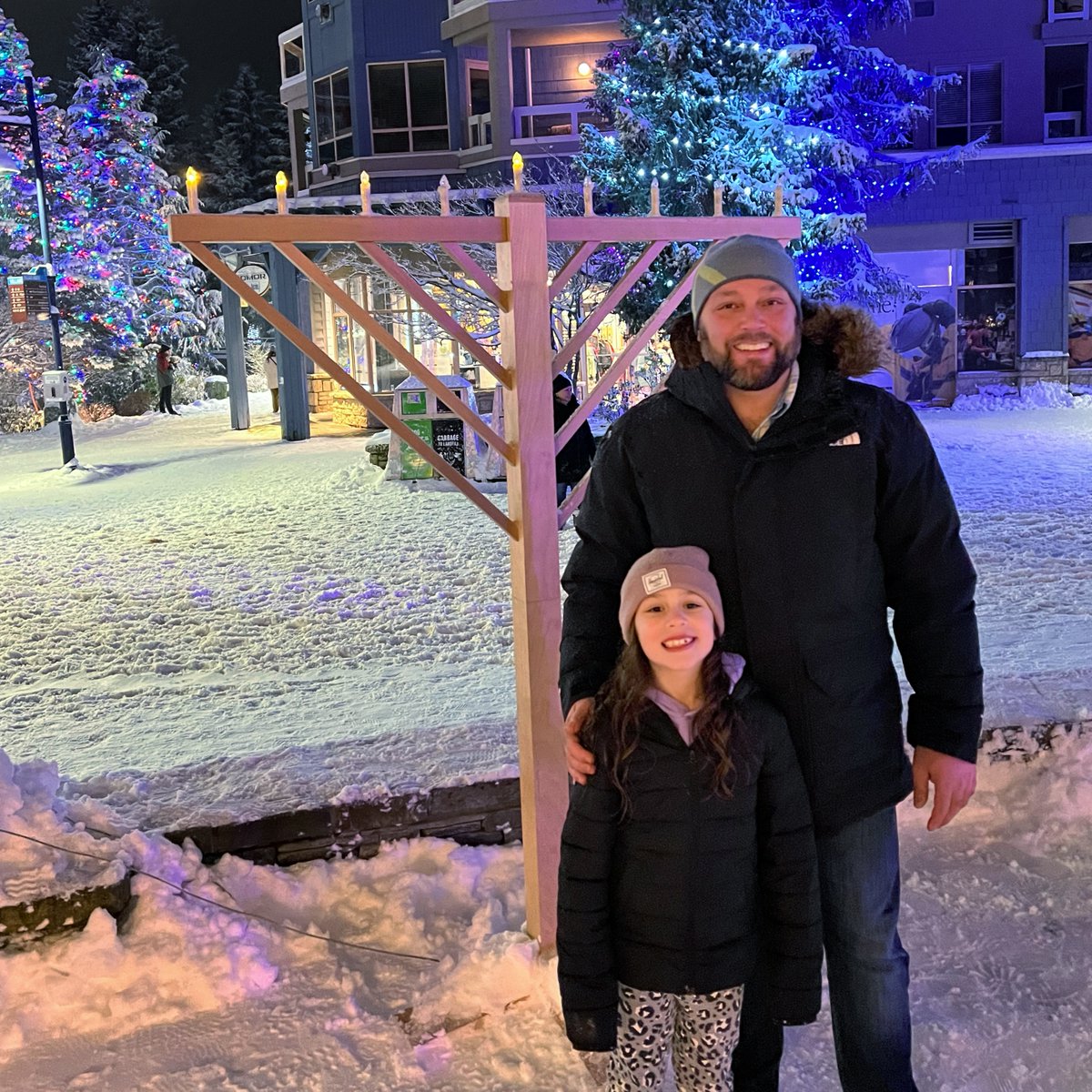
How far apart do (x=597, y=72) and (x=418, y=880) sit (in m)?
14.3

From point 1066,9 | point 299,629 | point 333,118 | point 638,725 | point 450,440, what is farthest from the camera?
point 333,118

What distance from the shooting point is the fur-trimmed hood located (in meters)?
2.34

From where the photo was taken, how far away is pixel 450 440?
13.6 metres

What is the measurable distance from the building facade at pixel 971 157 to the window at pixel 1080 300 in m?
0.03

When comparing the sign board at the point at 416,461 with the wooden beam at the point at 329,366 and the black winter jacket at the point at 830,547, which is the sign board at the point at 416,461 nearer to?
the wooden beam at the point at 329,366

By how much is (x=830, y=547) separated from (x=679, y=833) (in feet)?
2.20

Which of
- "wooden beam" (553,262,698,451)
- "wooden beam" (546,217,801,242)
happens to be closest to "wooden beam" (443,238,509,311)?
"wooden beam" (546,217,801,242)

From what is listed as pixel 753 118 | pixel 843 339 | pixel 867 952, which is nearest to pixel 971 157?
pixel 753 118

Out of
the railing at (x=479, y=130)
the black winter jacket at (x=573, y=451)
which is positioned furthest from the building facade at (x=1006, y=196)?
the black winter jacket at (x=573, y=451)

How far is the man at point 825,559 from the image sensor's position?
7.52 feet

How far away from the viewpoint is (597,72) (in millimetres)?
15750

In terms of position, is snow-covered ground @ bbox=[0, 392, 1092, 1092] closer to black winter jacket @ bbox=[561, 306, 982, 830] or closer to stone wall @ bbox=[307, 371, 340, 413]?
black winter jacket @ bbox=[561, 306, 982, 830]

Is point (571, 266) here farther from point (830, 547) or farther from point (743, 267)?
point (830, 547)

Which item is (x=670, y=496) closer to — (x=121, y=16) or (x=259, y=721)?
(x=259, y=721)
